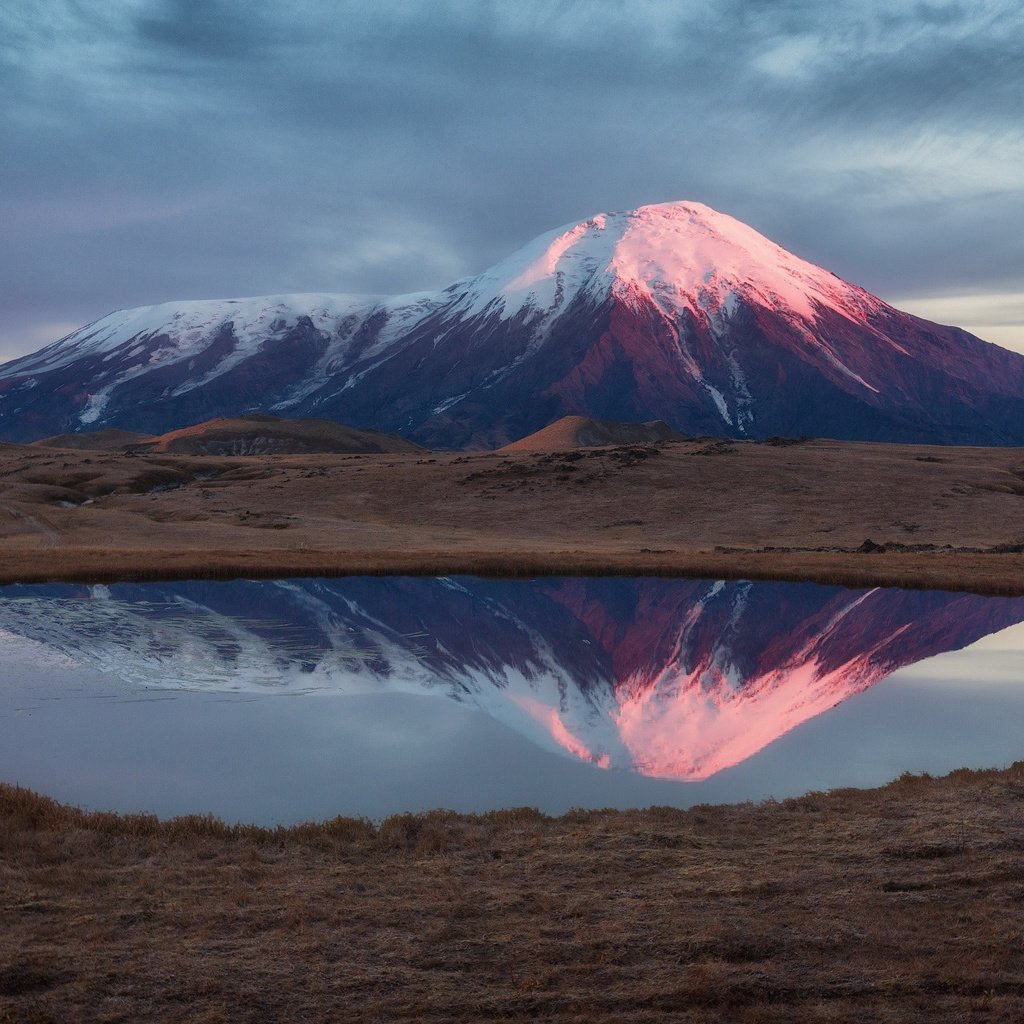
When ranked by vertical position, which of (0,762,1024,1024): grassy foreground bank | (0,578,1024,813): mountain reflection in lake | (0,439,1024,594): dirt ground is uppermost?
(0,439,1024,594): dirt ground

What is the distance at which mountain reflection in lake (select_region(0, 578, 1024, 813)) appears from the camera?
25250mm

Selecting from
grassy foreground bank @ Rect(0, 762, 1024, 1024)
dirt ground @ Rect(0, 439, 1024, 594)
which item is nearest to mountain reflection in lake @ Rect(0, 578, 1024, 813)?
dirt ground @ Rect(0, 439, 1024, 594)

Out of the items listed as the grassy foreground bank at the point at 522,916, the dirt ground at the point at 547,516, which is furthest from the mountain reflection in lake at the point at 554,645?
the grassy foreground bank at the point at 522,916

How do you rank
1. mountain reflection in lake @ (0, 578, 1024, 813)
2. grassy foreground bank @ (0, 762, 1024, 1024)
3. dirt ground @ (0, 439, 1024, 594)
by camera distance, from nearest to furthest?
grassy foreground bank @ (0, 762, 1024, 1024), mountain reflection in lake @ (0, 578, 1024, 813), dirt ground @ (0, 439, 1024, 594)

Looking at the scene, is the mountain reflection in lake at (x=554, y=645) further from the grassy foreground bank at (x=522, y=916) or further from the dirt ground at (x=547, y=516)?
the grassy foreground bank at (x=522, y=916)

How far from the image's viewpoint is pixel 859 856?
45.0 ft

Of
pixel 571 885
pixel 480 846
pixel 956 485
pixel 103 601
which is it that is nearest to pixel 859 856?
pixel 571 885

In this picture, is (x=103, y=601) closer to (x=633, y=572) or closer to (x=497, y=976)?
(x=633, y=572)

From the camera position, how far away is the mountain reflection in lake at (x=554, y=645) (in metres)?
25.2

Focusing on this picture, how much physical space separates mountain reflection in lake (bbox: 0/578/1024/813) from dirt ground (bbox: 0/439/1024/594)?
357 centimetres

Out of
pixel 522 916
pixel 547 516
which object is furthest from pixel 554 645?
pixel 547 516

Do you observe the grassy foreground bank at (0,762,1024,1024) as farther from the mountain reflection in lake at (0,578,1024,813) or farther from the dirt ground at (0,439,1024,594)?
the dirt ground at (0,439,1024,594)

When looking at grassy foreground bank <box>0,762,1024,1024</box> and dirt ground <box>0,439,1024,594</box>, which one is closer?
grassy foreground bank <box>0,762,1024,1024</box>

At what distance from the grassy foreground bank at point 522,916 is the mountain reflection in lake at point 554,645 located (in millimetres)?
4448
